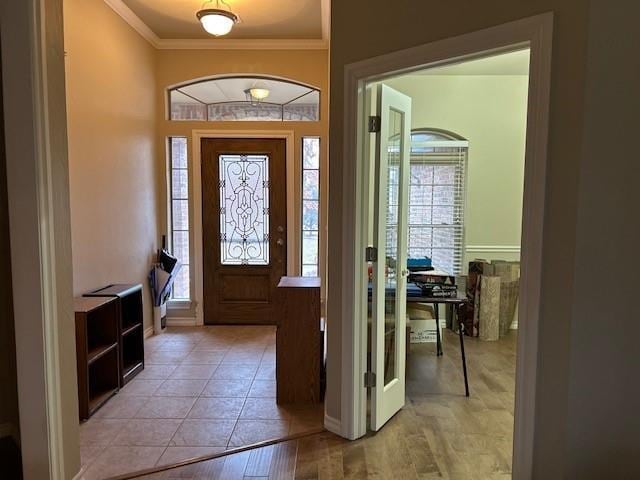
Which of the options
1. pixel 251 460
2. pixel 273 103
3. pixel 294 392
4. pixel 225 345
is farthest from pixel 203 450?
pixel 273 103

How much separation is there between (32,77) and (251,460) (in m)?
2.09

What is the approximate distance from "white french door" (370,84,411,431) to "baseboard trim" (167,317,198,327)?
9.48ft

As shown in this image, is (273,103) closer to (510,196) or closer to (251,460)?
(510,196)

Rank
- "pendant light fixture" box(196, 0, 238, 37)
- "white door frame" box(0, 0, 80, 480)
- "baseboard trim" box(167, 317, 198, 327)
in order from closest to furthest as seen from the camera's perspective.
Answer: "white door frame" box(0, 0, 80, 480), "pendant light fixture" box(196, 0, 238, 37), "baseboard trim" box(167, 317, 198, 327)

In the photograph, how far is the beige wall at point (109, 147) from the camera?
10.4 feet

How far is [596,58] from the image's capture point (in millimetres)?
1520

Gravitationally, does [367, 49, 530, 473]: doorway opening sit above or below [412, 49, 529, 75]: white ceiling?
below

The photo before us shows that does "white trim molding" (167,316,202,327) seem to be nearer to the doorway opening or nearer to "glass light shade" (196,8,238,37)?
the doorway opening

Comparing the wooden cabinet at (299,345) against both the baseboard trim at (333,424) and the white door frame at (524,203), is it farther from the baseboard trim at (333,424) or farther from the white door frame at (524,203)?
the white door frame at (524,203)

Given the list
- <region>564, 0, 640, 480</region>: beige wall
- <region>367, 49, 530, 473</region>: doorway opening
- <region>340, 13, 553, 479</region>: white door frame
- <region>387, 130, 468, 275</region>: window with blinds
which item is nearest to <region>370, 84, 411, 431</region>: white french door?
<region>340, 13, 553, 479</region>: white door frame

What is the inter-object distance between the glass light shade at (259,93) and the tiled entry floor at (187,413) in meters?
2.76

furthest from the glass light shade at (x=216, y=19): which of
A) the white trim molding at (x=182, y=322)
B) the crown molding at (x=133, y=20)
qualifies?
the white trim molding at (x=182, y=322)

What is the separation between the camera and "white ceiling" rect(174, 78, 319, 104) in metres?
4.81

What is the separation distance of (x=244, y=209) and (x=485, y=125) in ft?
9.14
